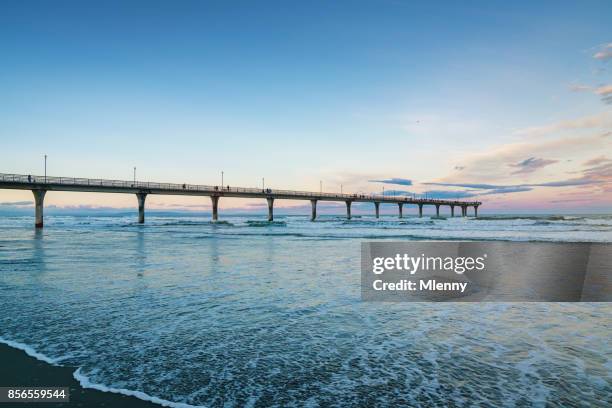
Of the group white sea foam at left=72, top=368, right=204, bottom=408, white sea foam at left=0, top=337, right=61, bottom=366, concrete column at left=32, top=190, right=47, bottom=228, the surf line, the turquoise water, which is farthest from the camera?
concrete column at left=32, top=190, right=47, bottom=228

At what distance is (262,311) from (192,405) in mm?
3266

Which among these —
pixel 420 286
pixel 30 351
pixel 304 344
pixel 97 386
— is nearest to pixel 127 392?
pixel 97 386

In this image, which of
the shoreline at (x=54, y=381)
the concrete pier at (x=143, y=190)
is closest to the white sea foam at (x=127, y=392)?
the shoreline at (x=54, y=381)

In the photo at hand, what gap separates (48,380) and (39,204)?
47.6m

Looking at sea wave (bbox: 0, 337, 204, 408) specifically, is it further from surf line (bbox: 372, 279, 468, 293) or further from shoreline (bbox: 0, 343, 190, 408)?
surf line (bbox: 372, 279, 468, 293)

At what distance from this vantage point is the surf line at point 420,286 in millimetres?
8789

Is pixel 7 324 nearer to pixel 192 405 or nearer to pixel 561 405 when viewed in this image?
pixel 192 405

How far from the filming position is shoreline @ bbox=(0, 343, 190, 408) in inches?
131

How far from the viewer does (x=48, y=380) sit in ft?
12.4

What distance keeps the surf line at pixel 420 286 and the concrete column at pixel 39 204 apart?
4530 centimetres

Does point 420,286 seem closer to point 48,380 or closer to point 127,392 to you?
point 127,392

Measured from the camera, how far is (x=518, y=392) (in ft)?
11.6

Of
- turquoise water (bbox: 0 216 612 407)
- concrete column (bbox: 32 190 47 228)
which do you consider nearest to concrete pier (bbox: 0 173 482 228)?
concrete column (bbox: 32 190 47 228)

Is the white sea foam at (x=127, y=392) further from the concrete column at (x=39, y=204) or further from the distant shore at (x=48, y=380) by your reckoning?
the concrete column at (x=39, y=204)
